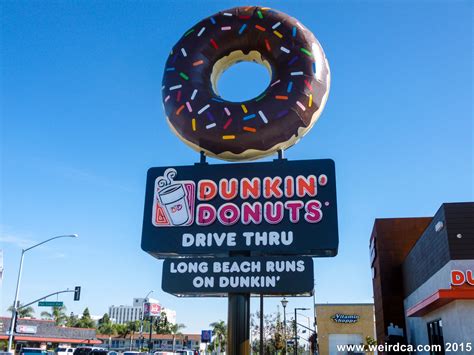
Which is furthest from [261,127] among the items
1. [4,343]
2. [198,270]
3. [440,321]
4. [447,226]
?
[4,343]

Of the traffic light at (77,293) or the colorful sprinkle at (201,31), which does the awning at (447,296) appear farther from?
the traffic light at (77,293)

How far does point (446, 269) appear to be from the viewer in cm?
1581

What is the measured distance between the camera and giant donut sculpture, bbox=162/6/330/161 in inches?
366

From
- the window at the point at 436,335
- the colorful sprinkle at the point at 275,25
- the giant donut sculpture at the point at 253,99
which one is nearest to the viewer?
the giant donut sculpture at the point at 253,99

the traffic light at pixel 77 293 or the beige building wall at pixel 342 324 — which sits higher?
the traffic light at pixel 77 293

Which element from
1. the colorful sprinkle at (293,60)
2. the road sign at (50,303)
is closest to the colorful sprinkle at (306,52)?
the colorful sprinkle at (293,60)

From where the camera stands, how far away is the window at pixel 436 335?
687 inches

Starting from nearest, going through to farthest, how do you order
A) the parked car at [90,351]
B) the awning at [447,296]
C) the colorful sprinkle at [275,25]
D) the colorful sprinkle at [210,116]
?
the colorful sprinkle at [210,116] → the colorful sprinkle at [275,25] → the awning at [447,296] → the parked car at [90,351]

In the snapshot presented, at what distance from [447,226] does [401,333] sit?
1236cm

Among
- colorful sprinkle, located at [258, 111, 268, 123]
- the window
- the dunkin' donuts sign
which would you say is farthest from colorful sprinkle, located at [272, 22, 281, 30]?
the window

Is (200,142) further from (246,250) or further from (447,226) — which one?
(447,226)

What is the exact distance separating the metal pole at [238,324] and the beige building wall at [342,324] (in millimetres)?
34987

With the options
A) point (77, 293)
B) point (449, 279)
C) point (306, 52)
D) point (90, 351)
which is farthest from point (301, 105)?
point (90, 351)

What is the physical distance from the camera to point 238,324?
8500 millimetres
